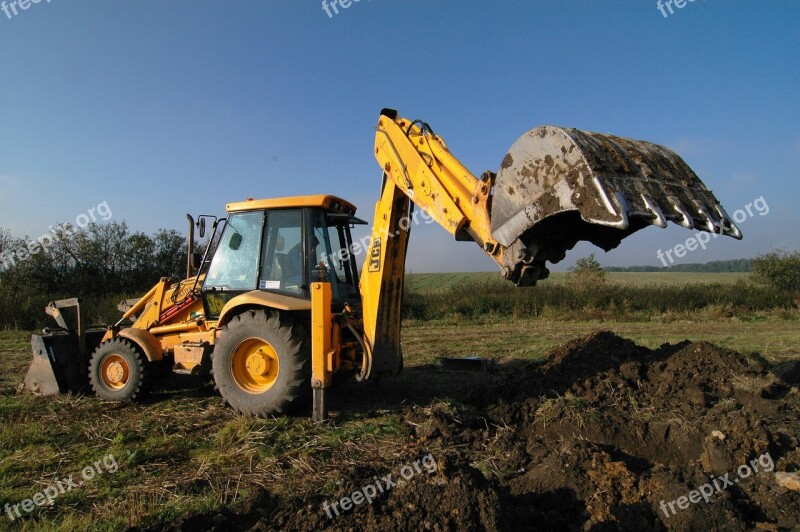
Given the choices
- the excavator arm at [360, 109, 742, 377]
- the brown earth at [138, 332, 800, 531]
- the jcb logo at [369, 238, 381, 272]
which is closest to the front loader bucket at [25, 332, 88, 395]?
the brown earth at [138, 332, 800, 531]

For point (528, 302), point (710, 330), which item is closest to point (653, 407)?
point (710, 330)

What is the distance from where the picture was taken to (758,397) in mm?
5312

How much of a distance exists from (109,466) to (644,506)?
3976mm

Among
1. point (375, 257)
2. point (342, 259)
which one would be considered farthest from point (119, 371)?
point (375, 257)

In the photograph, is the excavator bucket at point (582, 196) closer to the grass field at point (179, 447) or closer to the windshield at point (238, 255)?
the grass field at point (179, 447)

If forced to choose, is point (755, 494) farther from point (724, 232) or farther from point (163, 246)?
point (163, 246)

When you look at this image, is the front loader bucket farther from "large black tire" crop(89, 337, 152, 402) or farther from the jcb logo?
the jcb logo

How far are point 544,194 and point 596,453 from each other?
6.05 feet

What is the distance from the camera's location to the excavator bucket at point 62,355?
6.81 meters

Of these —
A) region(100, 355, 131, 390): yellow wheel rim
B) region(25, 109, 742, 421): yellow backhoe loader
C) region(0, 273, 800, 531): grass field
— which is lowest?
region(0, 273, 800, 531): grass field

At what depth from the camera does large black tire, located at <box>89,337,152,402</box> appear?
21.3 ft

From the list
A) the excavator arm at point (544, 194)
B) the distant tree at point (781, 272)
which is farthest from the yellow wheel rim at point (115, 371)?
the distant tree at point (781, 272)

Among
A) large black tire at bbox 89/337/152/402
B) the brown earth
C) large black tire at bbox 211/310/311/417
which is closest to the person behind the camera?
the brown earth

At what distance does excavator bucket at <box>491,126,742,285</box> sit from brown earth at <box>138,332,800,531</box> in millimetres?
1490
